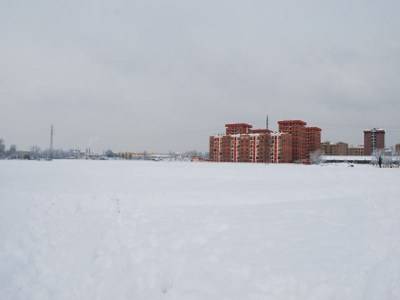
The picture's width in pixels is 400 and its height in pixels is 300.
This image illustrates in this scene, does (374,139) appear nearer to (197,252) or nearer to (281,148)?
(281,148)

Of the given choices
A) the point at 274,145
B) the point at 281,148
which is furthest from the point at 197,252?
the point at 274,145

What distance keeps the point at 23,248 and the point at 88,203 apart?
5.68m

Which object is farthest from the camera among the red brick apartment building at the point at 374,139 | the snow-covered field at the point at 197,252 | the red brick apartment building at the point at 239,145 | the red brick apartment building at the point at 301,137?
the red brick apartment building at the point at 374,139

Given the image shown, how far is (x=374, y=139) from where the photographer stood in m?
182

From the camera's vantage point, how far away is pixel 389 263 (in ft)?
26.3

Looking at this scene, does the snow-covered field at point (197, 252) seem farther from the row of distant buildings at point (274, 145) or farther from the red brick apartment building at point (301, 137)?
the red brick apartment building at point (301, 137)

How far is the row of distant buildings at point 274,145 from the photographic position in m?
150

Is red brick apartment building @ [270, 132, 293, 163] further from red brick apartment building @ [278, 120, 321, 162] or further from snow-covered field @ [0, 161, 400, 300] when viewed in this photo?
snow-covered field @ [0, 161, 400, 300]

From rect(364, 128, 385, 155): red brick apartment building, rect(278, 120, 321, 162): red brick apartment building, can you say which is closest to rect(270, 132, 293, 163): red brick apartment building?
rect(278, 120, 321, 162): red brick apartment building

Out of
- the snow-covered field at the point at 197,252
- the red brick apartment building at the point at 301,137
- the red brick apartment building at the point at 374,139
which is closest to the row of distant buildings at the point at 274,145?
the red brick apartment building at the point at 301,137

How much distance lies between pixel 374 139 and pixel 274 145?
66294 mm

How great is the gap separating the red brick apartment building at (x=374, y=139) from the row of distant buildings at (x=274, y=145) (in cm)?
3538

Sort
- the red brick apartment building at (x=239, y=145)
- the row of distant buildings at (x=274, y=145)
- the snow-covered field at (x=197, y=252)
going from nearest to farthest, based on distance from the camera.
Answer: the snow-covered field at (x=197, y=252) → the row of distant buildings at (x=274, y=145) → the red brick apartment building at (x=239, y=145)

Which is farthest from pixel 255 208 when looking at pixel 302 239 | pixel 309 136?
pixel 309 136
